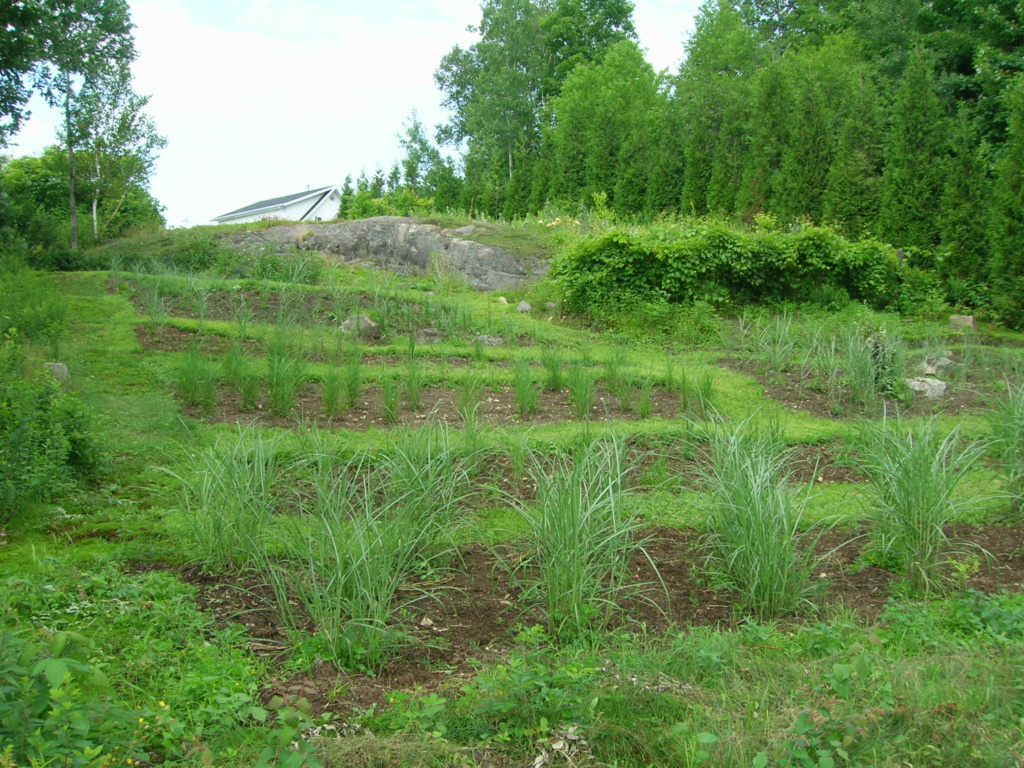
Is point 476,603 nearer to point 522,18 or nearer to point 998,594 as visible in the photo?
point 998,594

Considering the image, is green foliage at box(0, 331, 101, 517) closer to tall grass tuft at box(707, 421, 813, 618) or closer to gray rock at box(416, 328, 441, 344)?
tall grass tuft at box(707, 421, 813, 618)

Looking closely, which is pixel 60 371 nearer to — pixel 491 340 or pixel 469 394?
pixel 469 394

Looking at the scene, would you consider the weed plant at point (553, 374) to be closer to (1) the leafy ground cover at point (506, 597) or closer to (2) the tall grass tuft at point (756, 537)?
(1) the leafy ground cover at point (506, 597)

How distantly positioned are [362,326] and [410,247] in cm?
810

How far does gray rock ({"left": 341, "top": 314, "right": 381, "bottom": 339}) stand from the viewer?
9.30 meters

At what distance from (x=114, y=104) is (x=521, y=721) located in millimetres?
29964

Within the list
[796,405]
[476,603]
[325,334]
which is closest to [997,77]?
[796,405]

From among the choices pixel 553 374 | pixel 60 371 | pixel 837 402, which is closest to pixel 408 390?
pixel 553 374

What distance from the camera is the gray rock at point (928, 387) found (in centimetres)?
712

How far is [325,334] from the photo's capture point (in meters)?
8.76

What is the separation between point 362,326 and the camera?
31.1ft

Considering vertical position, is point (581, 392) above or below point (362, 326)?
below

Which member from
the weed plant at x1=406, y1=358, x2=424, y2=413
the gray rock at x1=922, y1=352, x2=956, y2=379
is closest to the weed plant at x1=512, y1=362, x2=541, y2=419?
the weed plant at x1=406, y1=358, x2=424, y2=413

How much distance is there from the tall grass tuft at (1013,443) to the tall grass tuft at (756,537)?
145cm
